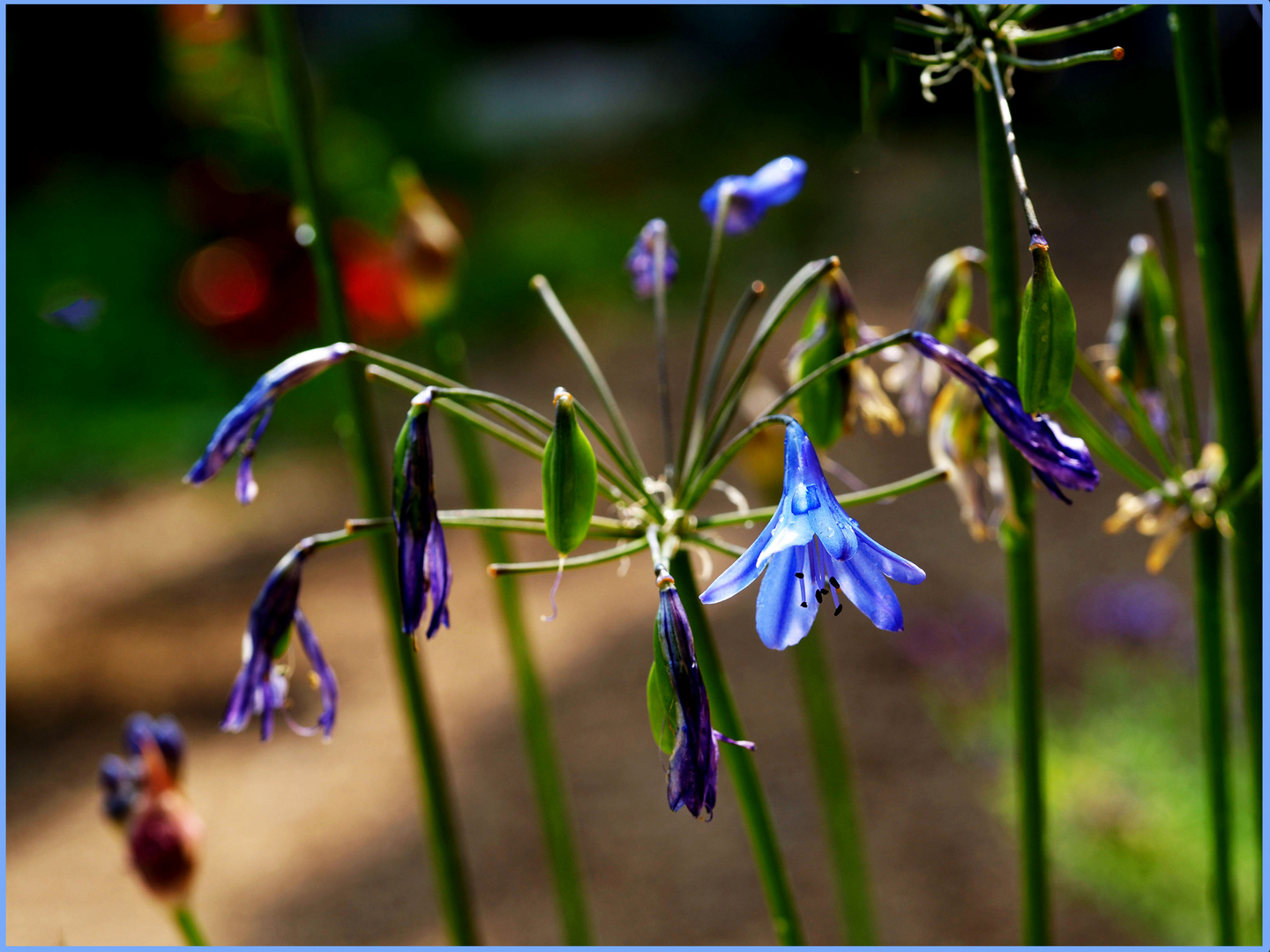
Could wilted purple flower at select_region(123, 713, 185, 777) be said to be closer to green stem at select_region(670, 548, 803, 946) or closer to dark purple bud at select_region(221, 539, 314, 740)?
dark purple bud at select_region(221, 539, 314, 740)

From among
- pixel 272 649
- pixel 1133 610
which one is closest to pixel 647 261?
pixel 272 649

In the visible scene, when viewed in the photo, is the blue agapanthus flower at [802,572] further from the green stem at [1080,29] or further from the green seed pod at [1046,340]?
the green stem at [1080,29]

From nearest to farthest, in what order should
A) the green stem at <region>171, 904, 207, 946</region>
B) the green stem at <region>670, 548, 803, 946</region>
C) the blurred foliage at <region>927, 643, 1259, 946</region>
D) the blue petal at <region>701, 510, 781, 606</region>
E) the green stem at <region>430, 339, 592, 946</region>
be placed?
the blue petal at <region>701, 510, 781, 606</region> < the green stem at <region>670, 548, 803, 946</region> < the green stem at <region>171, 904, 207, 946</region> < the green stem at <region>430, 339, 592, 946</region> < the blurred foliage at <region>927, 643, 1259, 946</region>

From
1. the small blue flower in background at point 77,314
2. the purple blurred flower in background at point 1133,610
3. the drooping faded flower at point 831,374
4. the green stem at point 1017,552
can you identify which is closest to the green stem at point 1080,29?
the green stem at point 1017,552

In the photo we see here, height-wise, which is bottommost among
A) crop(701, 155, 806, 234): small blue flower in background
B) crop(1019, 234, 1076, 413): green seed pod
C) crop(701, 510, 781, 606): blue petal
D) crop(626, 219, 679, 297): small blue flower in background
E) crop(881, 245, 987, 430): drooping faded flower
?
crop(701, 510, 781, 606): blue petal

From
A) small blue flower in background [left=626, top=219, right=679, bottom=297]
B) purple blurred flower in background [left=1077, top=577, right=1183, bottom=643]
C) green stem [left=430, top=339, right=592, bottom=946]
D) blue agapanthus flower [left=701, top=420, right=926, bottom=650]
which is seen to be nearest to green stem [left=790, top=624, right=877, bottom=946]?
green stem [left=430, top=339, right=592, bottom=946]

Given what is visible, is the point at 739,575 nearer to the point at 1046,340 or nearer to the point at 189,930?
the point at 1046,340

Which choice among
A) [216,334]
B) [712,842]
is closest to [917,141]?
[216,334]
